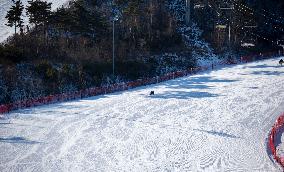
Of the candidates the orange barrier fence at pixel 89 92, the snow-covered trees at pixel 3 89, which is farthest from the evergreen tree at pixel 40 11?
the orange barrier fence at pixel 89 92

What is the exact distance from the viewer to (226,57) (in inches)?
2208

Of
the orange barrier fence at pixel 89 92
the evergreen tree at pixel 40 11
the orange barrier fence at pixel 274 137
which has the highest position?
the evergreen tree at pixel 40 11

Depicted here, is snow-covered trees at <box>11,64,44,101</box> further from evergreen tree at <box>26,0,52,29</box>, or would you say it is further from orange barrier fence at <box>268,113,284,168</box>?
orange barrier fence at <box>268,113,284,168</box>

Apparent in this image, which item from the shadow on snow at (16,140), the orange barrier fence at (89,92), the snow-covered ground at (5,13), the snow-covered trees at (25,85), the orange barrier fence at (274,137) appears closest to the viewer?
the orange barrier fence at (274,137)

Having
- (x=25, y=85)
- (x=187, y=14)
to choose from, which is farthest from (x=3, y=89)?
(x=187, y=14)

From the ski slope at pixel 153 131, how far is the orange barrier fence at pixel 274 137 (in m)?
0.44

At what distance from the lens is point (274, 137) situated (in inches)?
969

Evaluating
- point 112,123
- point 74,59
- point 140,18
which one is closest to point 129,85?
point 74,59

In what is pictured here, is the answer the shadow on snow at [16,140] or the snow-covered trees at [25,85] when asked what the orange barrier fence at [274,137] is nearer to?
the shadow on snow at [16,140]

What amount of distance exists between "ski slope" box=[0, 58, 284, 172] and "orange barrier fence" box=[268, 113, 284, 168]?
44 centimetres

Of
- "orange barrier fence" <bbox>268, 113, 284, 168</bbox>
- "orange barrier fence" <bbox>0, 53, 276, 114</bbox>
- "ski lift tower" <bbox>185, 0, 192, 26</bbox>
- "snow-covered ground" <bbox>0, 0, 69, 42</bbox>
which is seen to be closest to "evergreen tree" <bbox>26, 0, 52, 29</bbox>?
A: "snow-covered ground" <bbox>0, 0, 69, 42</bbox>

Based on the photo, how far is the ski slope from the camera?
2034 centimetres

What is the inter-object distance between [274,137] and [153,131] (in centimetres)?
852

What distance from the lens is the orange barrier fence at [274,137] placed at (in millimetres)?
20503
